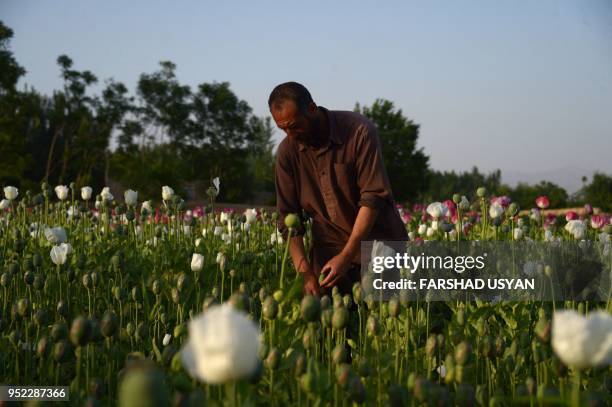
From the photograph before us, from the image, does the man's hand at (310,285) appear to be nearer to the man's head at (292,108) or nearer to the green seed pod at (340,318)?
the man's head at (292,108)

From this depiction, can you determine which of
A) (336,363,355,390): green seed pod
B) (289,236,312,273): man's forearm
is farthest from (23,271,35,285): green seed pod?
(336,363,355,390): green seed pod

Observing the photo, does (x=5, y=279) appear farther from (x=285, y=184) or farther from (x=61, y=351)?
(x=285, y=184)

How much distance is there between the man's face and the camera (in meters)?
2.82

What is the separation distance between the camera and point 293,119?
9.31ft

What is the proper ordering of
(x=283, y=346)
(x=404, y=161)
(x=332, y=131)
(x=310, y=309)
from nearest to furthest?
(x=310, y=309) < (x=283, y=346) < (x=332, y=131) < (x=404, y=161)

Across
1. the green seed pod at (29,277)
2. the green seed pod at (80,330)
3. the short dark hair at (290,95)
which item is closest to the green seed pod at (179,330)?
the green seed pod at (80,330)

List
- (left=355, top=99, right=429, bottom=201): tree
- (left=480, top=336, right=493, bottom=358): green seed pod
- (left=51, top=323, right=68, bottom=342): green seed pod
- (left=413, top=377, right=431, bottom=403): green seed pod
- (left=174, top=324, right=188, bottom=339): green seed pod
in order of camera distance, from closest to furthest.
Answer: (left=413, top=377, right=431, bottom=403): green seed pod
(left=51, top=323, right=68, bottom=342): green seed pod
(left=480, top=336, right=493, bottom=358): green seed pod
(left=174, top=324, right=188, bottom=339): green seed pod
(left=355, top=99, right=429, bottom=201): tree

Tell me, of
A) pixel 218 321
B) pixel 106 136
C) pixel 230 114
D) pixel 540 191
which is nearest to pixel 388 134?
pixel 540 191

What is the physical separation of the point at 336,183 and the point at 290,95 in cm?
69

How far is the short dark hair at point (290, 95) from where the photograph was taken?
2822 mm

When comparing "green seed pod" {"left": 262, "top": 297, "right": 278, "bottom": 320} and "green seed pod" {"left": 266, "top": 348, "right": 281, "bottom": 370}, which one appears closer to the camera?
"green seed pod" {"left": 266, "top": 348, "right": 281, "bottom": 370}

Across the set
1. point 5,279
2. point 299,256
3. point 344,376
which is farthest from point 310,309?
point 5,279

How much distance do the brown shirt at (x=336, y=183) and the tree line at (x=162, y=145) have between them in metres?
17.9

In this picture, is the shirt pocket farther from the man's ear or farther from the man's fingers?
the man's fingers
